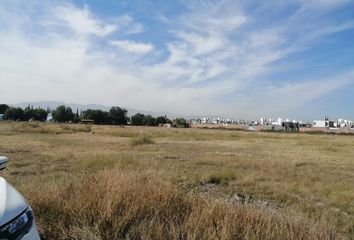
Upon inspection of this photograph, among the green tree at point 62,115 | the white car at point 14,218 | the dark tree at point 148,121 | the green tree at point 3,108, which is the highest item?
the green tree at point 3,108

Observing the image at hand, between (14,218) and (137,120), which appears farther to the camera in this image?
(137,120)

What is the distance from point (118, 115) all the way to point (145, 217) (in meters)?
139

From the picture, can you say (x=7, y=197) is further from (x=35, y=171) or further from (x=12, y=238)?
(x=35, y=171)

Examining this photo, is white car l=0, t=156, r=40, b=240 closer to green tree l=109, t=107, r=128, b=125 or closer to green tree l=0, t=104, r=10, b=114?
green tree l=109, t=107, r=128, b=125

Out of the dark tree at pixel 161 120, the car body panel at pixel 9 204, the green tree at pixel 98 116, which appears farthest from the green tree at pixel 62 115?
the car body panel at pixel 9 204

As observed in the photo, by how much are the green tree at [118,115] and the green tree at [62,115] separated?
13.1 m

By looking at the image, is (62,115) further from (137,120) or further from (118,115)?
(137,120)

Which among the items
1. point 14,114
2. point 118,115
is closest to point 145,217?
point 14,114

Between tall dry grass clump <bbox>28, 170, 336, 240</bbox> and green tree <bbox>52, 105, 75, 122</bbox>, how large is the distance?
136111 mm

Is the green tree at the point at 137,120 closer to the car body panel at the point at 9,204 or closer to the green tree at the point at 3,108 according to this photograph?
the green tree at the point at 3,108

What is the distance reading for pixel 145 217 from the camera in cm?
559

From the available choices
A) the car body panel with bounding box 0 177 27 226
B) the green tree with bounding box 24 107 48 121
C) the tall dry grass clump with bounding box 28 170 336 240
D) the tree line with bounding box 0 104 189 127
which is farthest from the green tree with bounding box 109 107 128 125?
the car body panel with bounding box 0 177 27 226

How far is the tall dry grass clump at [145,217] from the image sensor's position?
5.06 m

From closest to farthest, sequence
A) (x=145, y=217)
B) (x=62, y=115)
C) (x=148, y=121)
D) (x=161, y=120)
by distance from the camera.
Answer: (x=145, y=217)
(x=62, y=115)
(x=148, y=121)
(x=161, y=120)
